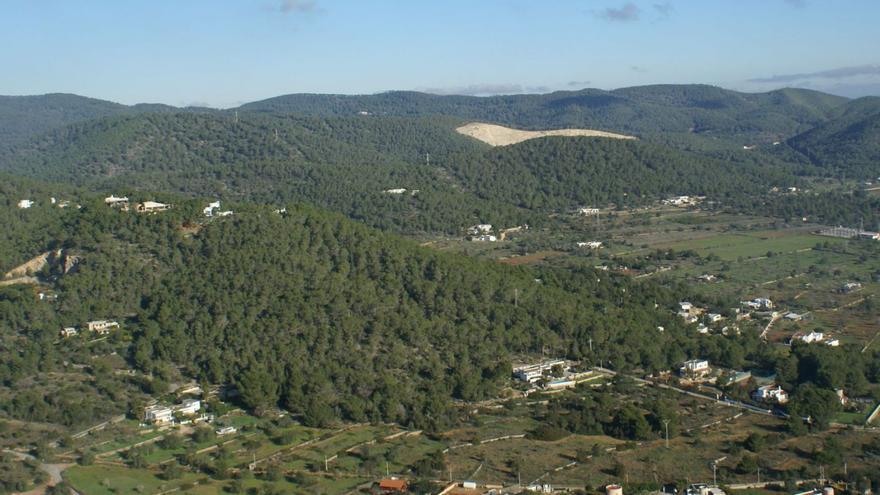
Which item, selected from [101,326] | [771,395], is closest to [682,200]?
[771,395]

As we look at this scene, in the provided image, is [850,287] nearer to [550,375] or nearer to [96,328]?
[550,375]

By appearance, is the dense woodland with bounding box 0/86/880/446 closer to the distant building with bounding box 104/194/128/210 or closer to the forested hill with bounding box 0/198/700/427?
the forested hill with bounding box 0/198/700/427

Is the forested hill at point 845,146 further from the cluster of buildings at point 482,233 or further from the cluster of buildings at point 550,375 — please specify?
the cluster of buildings at point 550,375

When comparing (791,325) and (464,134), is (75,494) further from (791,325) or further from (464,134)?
(464,134)

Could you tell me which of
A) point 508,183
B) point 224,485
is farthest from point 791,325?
point 508,183

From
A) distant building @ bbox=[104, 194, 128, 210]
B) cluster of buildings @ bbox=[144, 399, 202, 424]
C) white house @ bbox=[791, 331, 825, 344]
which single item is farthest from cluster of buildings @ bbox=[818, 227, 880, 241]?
cluster of buildings @ bbox=[144, 399, 202, 424]
